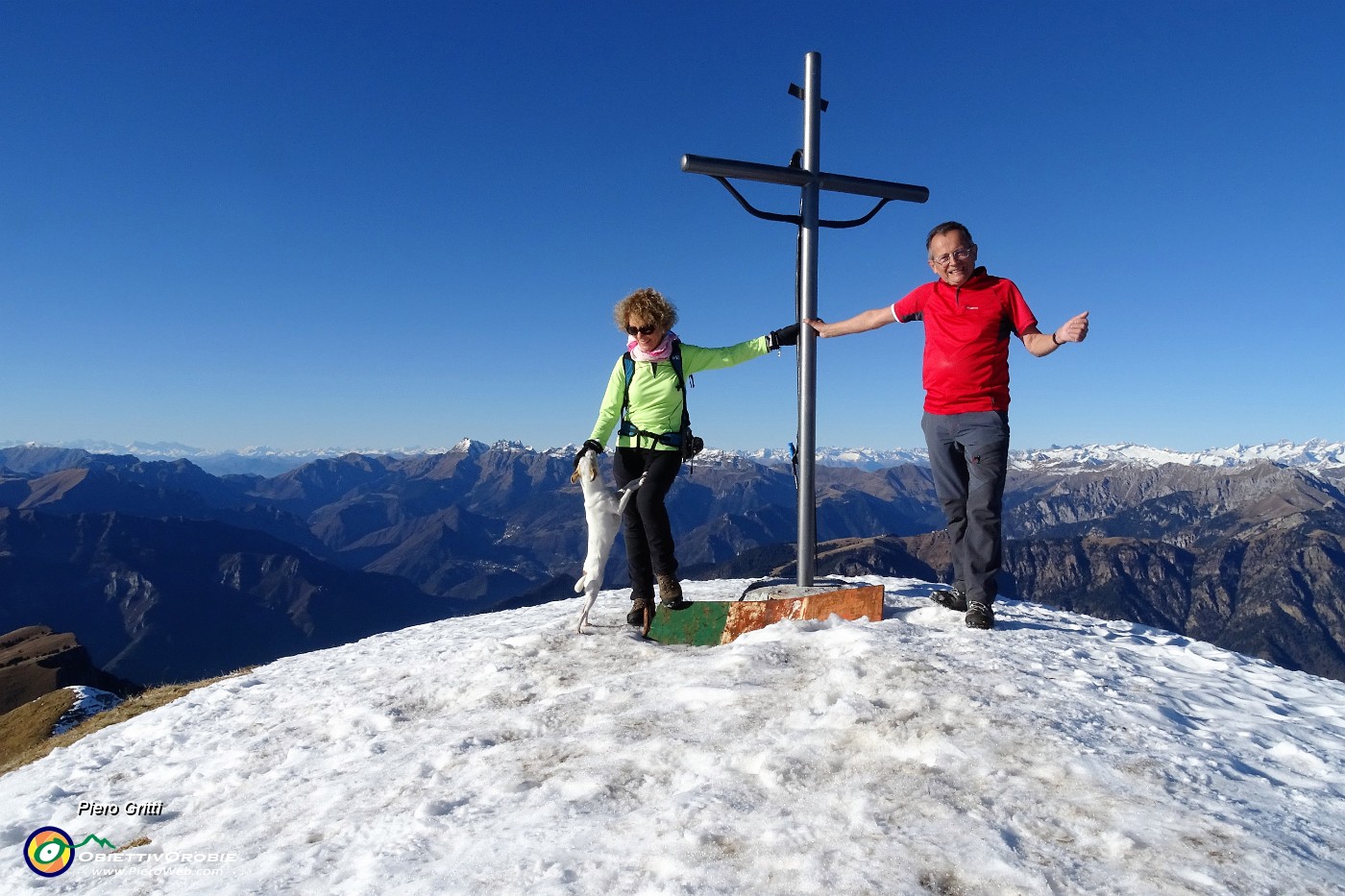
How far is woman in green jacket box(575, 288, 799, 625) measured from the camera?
7.60m

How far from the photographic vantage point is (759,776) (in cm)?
391

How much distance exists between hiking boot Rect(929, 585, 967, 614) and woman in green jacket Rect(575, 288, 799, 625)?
281 centimetres

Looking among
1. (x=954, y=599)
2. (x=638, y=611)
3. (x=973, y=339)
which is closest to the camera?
(x=973, y=339)

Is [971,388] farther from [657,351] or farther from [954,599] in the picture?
[657,351]

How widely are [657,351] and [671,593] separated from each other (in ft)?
9.02

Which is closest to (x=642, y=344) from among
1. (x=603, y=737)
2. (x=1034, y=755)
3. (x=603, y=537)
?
(x=603, y=537)

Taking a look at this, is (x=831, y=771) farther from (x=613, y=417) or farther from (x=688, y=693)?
(x=613, y=417)

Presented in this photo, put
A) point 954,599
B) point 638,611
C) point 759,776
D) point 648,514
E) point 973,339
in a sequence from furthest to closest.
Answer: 1. point 638,611
2. point 648,514
3. point 954,599
4. point 973,339
5. point 759,776

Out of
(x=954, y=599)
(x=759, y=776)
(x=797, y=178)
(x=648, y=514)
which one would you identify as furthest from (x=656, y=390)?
(x=759, y=776)

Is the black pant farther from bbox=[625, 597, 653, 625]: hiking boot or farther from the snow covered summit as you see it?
the snow covered summit

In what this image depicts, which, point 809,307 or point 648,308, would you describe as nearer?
point 648,308

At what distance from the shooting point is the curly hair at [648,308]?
7.55 metres

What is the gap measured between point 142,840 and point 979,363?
25.3 feet

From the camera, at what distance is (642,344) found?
301 inches
